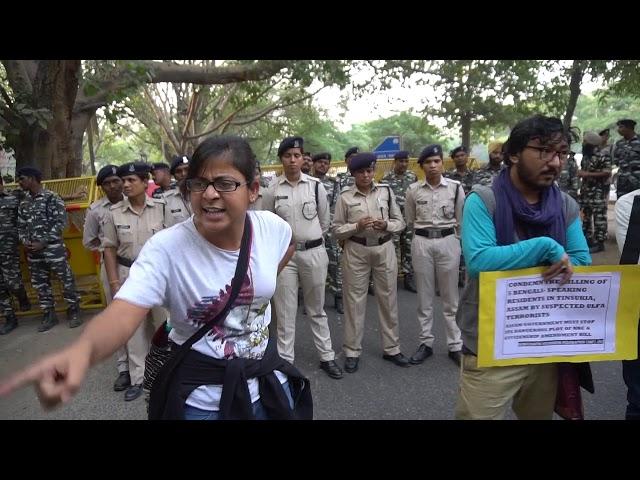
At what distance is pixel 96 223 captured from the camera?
4.54 m

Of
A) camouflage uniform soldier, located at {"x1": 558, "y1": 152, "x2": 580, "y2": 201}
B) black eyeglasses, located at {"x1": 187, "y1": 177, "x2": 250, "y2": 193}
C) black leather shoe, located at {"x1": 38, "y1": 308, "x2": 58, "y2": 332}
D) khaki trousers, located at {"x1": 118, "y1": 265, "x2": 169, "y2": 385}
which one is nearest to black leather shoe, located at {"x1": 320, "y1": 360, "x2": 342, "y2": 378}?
khaki trousers, located at {"x1": 118, "y1": 265, "x2": 169, "y2": 385}

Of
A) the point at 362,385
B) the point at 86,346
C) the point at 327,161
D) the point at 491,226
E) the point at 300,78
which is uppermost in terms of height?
the point at 300,78

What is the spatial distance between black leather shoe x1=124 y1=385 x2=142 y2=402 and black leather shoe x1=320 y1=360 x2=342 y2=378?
1639 mm

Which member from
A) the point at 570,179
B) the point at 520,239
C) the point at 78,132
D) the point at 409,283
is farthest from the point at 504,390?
the point at 78,132

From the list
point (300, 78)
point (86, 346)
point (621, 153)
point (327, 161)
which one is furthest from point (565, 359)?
point (300, 78)

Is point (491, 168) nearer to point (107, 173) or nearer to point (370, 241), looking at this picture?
point (370, 241)

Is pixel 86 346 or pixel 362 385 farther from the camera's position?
pixel 362 385

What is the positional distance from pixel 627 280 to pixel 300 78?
872 cm

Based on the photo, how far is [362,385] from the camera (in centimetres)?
386

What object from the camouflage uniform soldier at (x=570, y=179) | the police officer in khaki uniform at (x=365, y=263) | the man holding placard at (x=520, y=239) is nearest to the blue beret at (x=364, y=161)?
the police officer in khaki uniform at (x=365, y=263)

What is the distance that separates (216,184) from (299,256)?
2.48 metres

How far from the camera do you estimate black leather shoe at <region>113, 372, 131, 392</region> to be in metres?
4.03

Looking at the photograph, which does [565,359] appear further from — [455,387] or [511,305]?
[455,387]

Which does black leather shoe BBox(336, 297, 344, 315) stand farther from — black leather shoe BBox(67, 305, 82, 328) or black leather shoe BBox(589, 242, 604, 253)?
black leather shoe BBox(589, 242, 604, 253)
